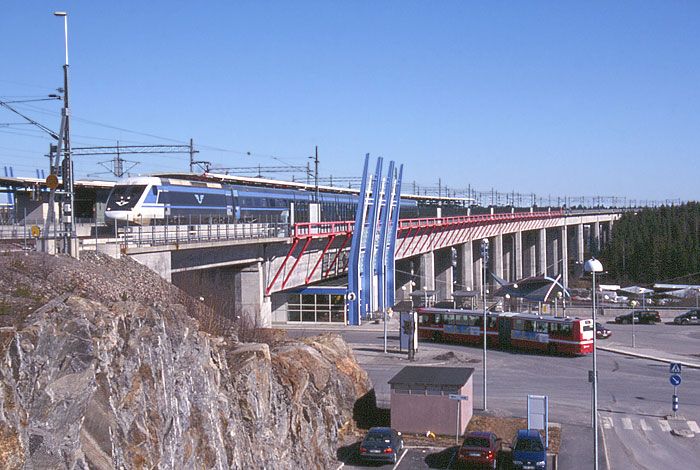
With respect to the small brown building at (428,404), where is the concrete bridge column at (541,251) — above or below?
above

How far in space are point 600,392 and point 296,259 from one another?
19.7 m

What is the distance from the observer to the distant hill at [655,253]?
10038cm

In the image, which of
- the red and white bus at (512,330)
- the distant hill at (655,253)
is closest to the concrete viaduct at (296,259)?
the red and white bus at (512,330)

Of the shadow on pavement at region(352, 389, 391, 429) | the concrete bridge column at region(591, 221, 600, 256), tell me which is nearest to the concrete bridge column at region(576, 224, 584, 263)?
the concrete bridge column at region(591, 221, 600, 256)

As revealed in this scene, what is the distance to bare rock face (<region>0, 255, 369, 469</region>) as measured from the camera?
12000mm

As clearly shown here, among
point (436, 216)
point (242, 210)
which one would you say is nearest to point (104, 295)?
point (242, 210)

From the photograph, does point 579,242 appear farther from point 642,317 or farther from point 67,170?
point 67,170

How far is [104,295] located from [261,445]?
5.23 meters

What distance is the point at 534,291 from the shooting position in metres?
52.5

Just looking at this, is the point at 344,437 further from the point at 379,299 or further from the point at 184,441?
the point at 379,299

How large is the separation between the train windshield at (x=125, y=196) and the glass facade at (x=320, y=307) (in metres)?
18.5

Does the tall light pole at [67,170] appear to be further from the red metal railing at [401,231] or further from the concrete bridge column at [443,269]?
the concrete bridge column at [443,269]

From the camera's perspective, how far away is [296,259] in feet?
149

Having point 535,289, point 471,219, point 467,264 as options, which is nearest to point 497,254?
point 467,264
